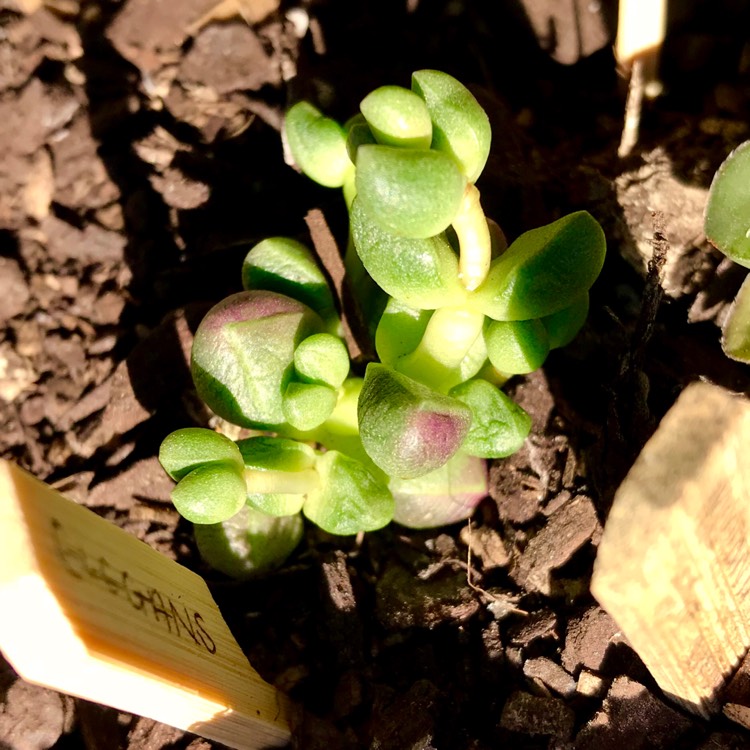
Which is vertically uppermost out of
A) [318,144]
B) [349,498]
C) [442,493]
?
[318,144]

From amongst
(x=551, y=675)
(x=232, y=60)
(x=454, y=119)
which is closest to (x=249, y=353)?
(x=454, y=119)

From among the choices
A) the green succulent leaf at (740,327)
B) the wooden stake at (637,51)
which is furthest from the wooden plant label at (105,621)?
the wooden stake at (637,51)

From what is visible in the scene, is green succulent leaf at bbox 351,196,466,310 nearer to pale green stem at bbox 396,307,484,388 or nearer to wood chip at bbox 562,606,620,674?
pale green stem at bbox 396,307,484,388

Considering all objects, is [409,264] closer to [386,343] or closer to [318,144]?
[386,343]

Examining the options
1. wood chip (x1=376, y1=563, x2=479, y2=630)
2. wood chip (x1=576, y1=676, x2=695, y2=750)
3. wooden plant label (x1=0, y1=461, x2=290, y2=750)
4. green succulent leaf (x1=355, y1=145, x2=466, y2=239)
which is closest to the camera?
wooden plant label (x1=0, y1=461, x2=290, y2=750)

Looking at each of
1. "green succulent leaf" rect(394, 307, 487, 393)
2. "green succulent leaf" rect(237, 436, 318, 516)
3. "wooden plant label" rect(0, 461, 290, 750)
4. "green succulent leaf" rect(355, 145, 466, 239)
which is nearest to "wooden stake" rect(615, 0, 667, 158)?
"green succulent leaf" rect(394, 307, 487, 393)

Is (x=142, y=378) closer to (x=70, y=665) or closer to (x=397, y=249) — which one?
(x=397, y=249)

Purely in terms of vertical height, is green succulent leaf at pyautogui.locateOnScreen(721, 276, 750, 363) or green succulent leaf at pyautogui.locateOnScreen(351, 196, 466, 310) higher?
green succulent leaf at pyautogui.locateOnScreen(351, 196, 466, 310)
